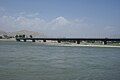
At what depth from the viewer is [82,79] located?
2556cm

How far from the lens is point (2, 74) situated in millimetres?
26812

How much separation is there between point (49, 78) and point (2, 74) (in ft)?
16.7

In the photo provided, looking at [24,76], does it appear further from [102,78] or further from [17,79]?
[102,78]

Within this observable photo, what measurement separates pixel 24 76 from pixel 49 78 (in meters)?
2.56

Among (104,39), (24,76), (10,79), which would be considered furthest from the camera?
(104,39)

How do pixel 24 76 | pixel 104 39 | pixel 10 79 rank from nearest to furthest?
1. pixel 10 79
2. pixel 24 76
3. pixel 104 39

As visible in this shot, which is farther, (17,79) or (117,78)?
(117,78)

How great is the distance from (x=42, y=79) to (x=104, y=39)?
156150 millimetres

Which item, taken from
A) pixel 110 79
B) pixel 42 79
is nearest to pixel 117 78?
pixel 110 79

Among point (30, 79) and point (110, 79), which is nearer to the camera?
point (30, 79)

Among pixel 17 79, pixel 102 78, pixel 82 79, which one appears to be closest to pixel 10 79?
pixel 17 79

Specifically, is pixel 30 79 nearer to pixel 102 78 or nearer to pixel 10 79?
pixel 10 79

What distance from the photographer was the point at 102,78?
87.1 feet

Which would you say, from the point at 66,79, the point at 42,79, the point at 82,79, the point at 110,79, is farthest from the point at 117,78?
the point at 42,79
